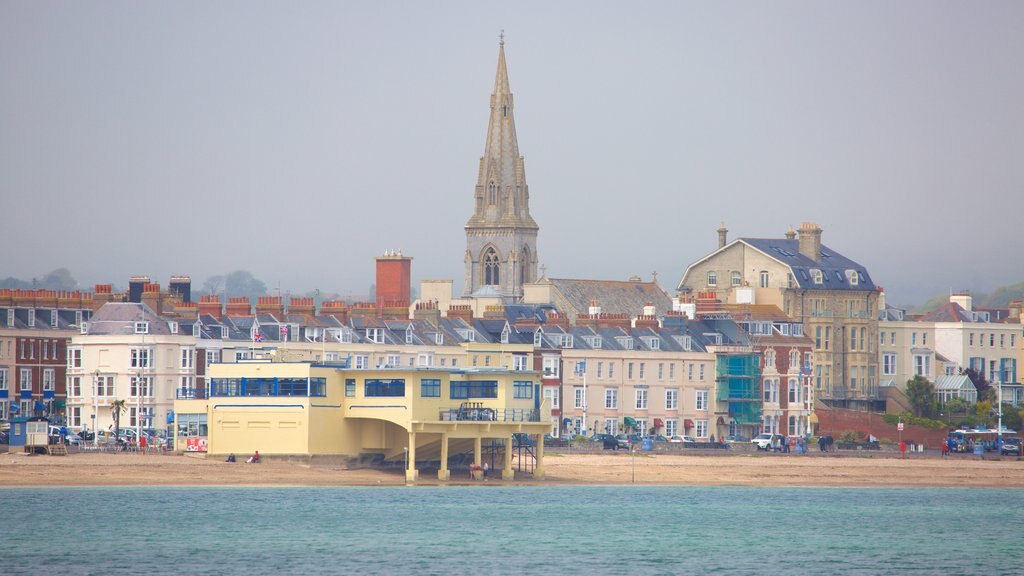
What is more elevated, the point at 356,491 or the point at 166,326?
the point at 166,326

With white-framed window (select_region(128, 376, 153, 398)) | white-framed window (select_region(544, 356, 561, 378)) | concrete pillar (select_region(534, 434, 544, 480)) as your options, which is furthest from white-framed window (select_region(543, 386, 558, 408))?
concrete pillar (select_region(534, 434, 544, 480))

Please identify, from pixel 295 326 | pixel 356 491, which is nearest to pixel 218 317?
pixel 295 326

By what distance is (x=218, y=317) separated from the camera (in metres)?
138

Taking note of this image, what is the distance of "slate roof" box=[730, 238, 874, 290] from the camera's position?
171 m

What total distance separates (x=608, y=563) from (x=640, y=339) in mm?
70366

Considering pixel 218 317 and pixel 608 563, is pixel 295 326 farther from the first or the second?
pixel 608 563

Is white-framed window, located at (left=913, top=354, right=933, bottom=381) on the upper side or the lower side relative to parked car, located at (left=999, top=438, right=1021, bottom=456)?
upper

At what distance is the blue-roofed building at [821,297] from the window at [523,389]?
5461cm

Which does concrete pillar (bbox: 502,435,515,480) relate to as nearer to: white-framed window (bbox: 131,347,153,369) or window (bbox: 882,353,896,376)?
white-framed window (bbox: 131,347,153,369)

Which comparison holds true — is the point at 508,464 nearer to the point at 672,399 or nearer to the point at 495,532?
the point at 495,532

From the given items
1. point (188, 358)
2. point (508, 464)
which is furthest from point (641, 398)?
point (508, 464)

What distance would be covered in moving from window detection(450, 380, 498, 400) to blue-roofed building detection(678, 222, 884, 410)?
57.2 m

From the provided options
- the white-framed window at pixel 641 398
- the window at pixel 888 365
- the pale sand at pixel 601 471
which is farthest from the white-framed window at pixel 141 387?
the window at pixel 888 365

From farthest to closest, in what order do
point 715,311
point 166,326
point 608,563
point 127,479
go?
point 715,311 < point 166,326 < point 127,479 < point 608,563
